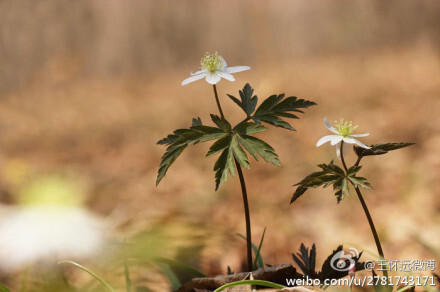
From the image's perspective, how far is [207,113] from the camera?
7.49 ft

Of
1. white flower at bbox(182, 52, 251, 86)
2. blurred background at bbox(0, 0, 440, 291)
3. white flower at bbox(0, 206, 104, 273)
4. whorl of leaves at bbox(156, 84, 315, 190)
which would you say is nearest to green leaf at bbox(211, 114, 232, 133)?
whorl of leaves at bbox(156, 84, 315, 190)

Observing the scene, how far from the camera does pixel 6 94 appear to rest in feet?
8.96

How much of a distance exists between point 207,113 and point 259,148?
1.45 m

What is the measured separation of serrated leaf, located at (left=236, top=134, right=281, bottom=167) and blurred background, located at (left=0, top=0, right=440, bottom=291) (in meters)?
0.45

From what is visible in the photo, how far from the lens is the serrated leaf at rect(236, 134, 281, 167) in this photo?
838 millimetres

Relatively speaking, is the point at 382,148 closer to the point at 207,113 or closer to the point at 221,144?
the point at 221,144

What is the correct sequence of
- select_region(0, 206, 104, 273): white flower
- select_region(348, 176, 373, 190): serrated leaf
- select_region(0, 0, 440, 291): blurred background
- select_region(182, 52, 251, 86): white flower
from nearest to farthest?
select_region(348, 176, 373, 190): serrated leaf
select_region(182, 52, 251, 86): white flower
select_region(0, 206, 104, 273): white flower
select_region(0, 0, 440, 291): blurred background

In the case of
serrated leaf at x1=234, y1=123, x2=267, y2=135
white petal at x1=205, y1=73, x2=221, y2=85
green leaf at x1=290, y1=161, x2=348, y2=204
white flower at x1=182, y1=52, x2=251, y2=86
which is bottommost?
green leaf at x1=290, y1=161, x2=348, y2=204

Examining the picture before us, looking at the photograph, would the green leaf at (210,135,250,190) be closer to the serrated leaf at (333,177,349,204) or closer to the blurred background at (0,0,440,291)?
the serrated leaf at (333,177,349,204)

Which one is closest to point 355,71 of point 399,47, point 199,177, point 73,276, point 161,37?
point 399,47

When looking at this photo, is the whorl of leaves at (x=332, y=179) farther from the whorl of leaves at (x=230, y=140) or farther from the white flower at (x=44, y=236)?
the white flower at (x=44, y=236)

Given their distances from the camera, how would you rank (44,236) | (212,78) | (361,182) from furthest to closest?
1. (44,236)
2. (212,78)
3. (361,182)

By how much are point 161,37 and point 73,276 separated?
6.08ft

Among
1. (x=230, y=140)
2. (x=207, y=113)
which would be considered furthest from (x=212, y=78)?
(x=207, y=113)
